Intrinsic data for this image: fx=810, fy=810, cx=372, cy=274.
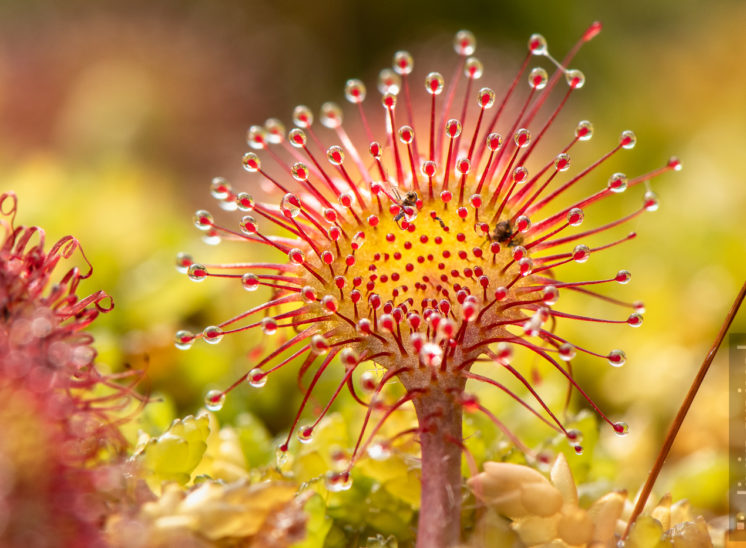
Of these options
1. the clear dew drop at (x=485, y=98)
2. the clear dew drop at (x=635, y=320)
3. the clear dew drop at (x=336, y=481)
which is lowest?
the clear dew drop at (x=336, y=481)

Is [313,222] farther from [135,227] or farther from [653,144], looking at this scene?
[653,144]

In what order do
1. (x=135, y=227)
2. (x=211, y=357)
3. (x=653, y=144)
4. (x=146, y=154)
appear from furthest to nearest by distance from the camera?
(x=146, y=154) → (x=653, y=144) → (x=135, y=227) → (x=211, y=357)

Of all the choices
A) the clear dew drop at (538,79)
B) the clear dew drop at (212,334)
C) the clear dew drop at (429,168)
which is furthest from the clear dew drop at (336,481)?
the clear dew drop at (538,79)

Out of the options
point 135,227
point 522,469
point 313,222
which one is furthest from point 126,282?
point 522,469

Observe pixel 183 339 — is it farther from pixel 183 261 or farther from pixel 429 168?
pixel 429 168

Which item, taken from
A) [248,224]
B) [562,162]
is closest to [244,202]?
[248,224]

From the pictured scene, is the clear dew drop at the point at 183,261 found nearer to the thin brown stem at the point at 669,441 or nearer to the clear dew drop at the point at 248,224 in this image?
the clear dew drop at the point at 248,224

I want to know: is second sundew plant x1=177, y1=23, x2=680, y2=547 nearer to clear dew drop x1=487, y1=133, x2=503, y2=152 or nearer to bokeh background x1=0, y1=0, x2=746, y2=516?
clear dew drop x1=487, y1=133, x2=503, y2=152
